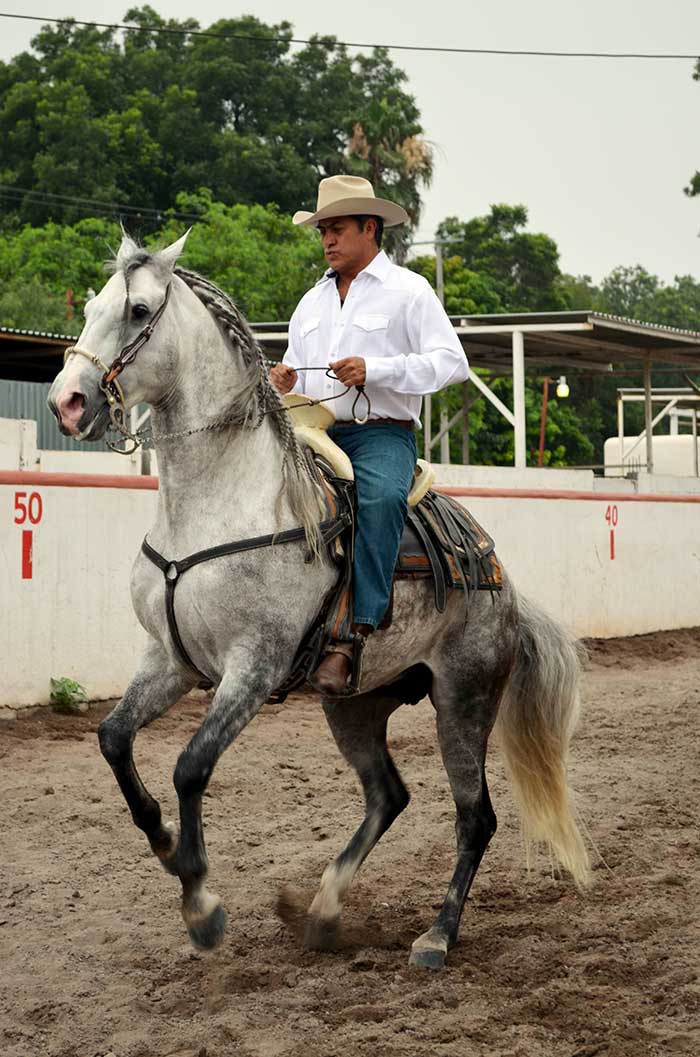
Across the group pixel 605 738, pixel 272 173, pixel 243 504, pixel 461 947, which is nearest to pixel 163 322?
pixel 243 504

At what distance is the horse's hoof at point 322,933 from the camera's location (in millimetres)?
→ 4991

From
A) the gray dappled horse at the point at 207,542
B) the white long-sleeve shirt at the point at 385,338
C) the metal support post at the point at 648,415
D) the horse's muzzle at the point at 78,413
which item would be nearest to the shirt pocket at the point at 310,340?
the white long-sleeve shirt at the point at 385,338

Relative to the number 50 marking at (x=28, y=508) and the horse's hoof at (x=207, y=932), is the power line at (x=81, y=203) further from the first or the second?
the horse's hoof at (x=207, y=932)

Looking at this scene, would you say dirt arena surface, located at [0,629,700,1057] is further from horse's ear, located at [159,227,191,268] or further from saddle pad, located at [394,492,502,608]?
horse's ear, located at [159,227,191,268]

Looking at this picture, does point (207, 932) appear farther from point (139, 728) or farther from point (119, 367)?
point (119, 367)

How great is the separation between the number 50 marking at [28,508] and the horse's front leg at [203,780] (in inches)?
207

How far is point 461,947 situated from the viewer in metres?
5.05

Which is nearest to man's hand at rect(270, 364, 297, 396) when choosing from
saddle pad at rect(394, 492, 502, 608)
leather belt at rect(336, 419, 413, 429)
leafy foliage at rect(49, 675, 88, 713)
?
leather belt at rect(336, 419, 413, 429)

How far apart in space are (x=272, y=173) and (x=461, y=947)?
63.1 metres

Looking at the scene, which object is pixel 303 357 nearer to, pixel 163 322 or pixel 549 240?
pixel 163 322

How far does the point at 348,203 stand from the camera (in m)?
5.11

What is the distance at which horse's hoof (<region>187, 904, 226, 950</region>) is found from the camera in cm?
441

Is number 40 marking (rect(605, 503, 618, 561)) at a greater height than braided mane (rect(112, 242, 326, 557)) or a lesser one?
lesser

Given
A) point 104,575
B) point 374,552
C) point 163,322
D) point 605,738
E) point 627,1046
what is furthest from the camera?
point 104,575
